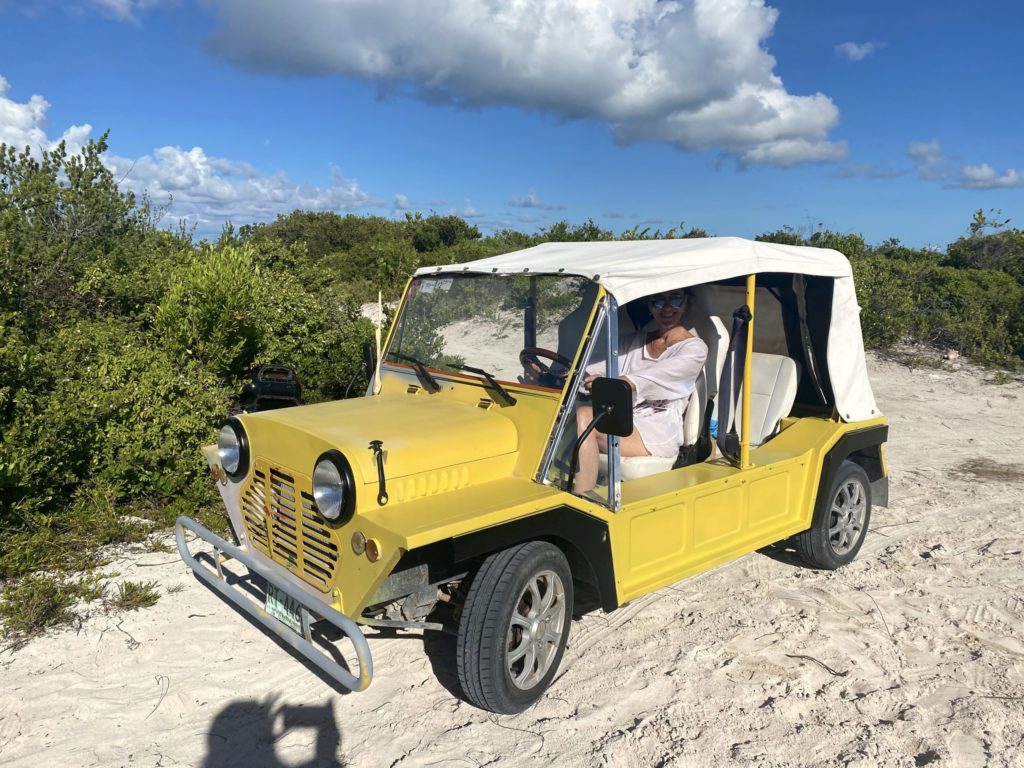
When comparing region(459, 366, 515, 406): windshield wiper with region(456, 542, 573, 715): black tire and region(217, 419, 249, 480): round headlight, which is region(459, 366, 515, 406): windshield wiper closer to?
region(456, 542, 573, 715): black tire

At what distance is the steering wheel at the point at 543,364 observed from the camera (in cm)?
371

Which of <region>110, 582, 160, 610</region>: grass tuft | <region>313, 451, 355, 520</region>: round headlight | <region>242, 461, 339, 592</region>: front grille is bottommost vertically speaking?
<region>110, 582, 160, 610</region>: grass tuft

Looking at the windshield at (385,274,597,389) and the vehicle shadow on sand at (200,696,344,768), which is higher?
the windshield at (385,274,597,389)

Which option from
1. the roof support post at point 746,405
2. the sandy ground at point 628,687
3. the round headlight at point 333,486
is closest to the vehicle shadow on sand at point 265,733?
the sandy ground at point 628,687

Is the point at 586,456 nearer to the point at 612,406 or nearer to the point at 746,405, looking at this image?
the point at 612,406

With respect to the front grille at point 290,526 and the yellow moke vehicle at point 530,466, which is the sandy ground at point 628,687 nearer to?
the yellow moke vehicle at point 530,466

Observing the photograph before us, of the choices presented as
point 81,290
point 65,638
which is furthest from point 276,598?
point 81,290

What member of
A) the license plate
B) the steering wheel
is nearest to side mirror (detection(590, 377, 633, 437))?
the steering wheel

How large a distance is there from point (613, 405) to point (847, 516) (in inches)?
110

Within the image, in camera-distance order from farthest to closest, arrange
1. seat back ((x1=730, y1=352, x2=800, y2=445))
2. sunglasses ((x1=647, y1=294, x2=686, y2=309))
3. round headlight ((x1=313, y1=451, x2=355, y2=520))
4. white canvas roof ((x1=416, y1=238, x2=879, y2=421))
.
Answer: seat back ((x1=730, y1=352, x2=800, y2=445)) → sunglasses ((x1=647, y1=294, x2=686, y2=309)) → white canvas roof ((x1=416, y1=238, x2=879, y2=421)) → round headlight ((x1=313, y1=451, x2=355, y2=520))

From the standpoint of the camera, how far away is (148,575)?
4789mm

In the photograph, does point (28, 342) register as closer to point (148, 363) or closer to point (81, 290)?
point (148, 363)

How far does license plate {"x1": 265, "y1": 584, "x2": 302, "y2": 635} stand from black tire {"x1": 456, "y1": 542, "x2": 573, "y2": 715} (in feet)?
2.36

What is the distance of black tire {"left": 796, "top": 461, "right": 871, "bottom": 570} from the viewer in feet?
16.4
